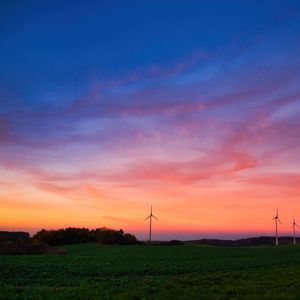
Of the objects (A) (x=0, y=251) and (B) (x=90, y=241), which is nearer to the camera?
(A) (x=0, y=251)

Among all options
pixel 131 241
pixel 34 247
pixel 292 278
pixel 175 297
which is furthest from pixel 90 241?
pixel 175 297

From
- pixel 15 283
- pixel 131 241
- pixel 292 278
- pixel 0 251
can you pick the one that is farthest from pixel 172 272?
pixel 131 241

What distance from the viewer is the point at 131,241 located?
13925cm

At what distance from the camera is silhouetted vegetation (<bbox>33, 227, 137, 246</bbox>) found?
444 feet

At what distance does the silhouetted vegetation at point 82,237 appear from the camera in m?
135

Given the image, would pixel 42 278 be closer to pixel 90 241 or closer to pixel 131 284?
pixel 131 284

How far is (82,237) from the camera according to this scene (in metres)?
146

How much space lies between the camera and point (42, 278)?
1436 inches

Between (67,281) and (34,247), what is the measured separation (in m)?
70.8

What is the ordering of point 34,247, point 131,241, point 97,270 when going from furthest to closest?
1. point 131,241
2. point 34,247
3. point 97,270

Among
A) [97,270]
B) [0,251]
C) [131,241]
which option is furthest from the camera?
[131,241]

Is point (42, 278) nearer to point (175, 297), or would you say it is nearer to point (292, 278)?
point (175, 297)

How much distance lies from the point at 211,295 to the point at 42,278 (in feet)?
48.3

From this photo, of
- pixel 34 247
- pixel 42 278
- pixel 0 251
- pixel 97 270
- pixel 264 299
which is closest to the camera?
pixel 264 299
